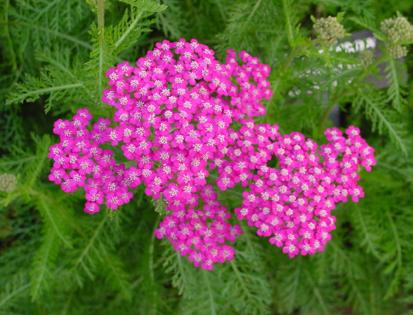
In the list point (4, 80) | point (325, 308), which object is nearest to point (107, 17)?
point (4, 80)

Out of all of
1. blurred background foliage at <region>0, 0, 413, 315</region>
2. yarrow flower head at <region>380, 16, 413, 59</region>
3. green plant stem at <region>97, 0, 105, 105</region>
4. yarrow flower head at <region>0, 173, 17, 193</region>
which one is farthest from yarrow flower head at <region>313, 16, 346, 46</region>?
yarrow flower head at <region>0, 173, 17, 193</region>

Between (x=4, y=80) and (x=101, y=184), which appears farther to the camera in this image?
(x=4, y=80)

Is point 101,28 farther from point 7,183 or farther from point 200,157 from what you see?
point 7,183

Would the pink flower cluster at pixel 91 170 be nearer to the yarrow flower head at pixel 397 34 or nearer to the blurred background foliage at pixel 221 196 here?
the blurred background foliage at pixel 221 196

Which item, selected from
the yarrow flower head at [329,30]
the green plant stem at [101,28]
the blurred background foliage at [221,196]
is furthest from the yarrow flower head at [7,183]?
the yarrow flower head at [329,30]

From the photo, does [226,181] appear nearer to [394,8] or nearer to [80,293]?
[80,293]

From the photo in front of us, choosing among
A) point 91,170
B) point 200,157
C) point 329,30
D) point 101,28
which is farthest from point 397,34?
point 91,170
